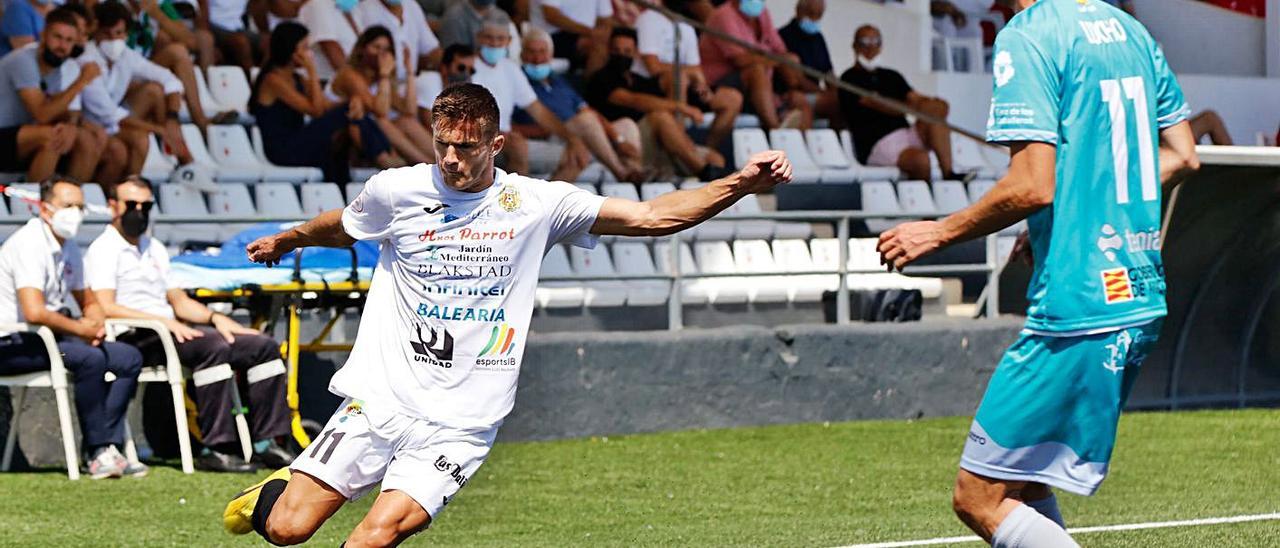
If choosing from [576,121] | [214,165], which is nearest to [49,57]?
[214,165]

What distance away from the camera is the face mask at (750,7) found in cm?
1645

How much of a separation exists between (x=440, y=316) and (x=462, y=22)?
959 centimetres

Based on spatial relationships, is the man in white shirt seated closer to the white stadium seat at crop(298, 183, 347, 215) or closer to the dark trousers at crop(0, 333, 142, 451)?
the dark trousers at crop(0, 333, 142, 451)

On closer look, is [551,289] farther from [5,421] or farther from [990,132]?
[990,132]

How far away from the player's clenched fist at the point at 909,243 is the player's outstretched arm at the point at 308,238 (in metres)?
1.84

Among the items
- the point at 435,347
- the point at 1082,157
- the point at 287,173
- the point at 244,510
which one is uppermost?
the point at 1082,157

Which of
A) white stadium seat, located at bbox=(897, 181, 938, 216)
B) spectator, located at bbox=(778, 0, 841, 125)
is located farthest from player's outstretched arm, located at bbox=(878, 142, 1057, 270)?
spectator, located at bbox=(778, 0, 841, 125)

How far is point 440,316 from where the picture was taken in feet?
18.0

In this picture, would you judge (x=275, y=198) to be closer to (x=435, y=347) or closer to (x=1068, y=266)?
(x=435, y=347)

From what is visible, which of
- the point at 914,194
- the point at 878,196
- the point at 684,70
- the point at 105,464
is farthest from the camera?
the point at 914,194

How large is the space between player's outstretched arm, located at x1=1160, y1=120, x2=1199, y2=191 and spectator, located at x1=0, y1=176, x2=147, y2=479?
6.15 meters

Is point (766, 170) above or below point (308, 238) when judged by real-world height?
above

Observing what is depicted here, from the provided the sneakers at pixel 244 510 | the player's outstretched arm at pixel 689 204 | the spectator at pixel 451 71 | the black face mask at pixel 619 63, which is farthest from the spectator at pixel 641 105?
the sneakers at pixel 244 510

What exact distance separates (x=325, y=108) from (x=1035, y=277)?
32.1 ft
